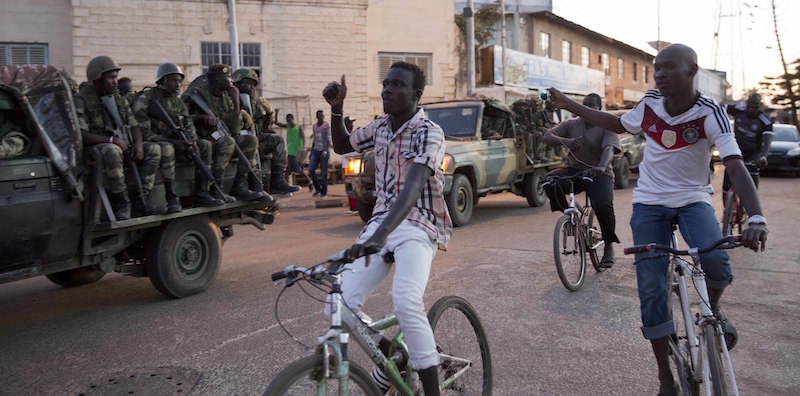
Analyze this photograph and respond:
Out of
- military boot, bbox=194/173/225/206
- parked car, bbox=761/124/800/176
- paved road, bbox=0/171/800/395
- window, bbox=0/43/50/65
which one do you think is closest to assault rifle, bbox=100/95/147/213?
military boot, bbox=194/173/225/206

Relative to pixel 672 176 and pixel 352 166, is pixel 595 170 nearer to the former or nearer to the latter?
pixel 672 176

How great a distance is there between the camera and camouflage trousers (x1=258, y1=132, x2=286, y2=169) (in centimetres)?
782

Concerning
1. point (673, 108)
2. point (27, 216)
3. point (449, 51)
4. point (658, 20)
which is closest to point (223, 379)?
point (27, 216)

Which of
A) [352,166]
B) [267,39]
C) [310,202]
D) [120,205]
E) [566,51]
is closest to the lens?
[120,205]

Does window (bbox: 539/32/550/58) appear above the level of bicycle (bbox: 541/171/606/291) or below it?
above

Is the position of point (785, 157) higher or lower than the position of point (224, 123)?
lower

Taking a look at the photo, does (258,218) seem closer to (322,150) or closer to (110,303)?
(110,303)

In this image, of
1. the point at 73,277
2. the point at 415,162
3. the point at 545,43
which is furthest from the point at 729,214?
the point at 545,43

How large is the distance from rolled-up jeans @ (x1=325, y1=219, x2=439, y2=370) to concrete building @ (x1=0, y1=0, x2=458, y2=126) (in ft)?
58.0

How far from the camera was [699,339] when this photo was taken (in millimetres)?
3387

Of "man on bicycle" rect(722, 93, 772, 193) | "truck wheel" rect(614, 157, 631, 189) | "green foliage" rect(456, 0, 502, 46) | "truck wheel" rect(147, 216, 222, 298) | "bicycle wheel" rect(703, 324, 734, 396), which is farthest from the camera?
"green foliage" rect(456, 0, 502, 46)

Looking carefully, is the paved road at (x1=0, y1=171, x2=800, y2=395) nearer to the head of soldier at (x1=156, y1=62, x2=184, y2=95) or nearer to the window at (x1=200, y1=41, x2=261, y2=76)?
the head of soldier at (x1=156, y1=62, x2=184, y2=95)

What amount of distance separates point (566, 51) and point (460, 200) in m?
29.4

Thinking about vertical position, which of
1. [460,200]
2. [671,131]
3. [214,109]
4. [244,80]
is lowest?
[460,200]
